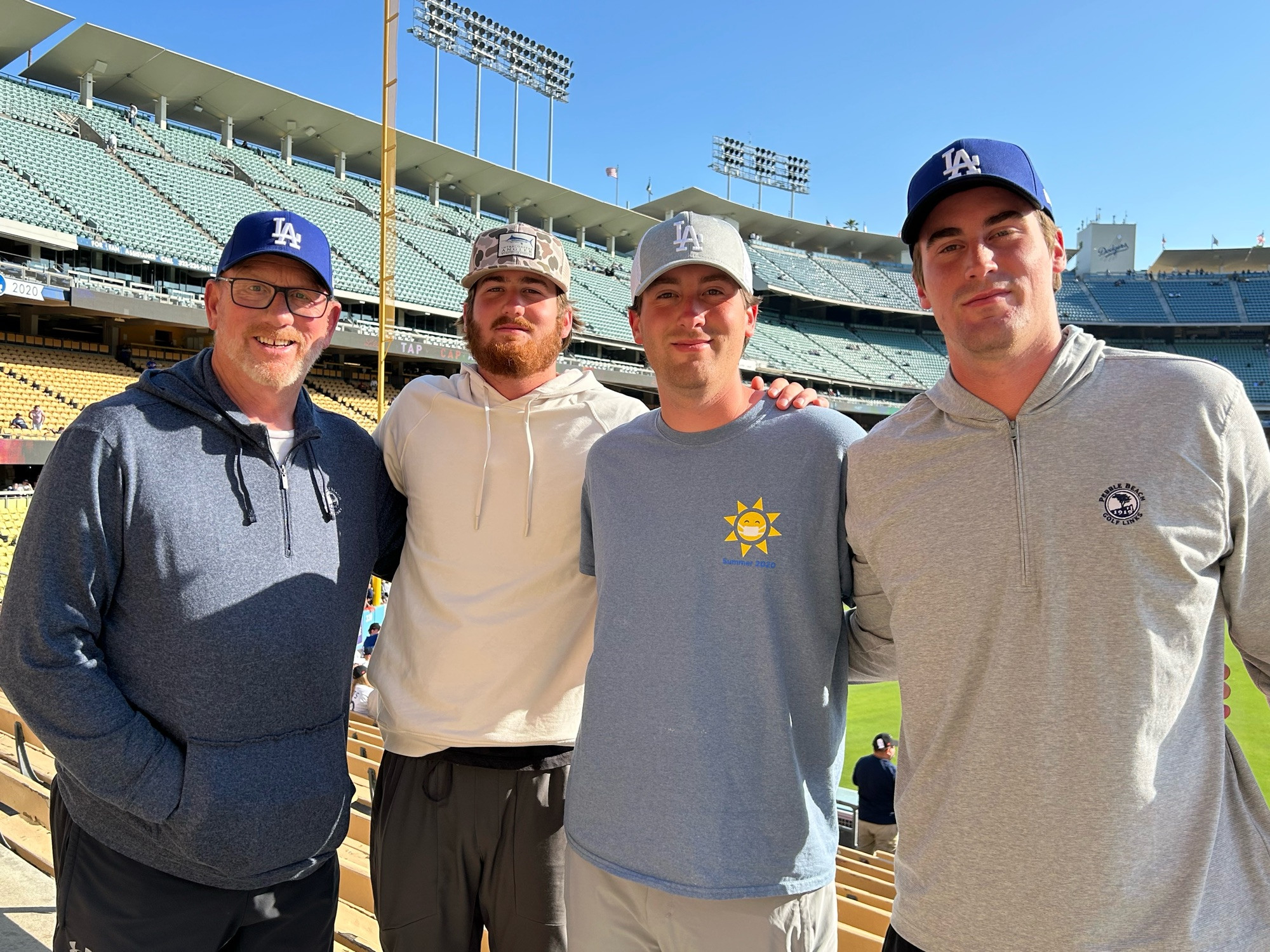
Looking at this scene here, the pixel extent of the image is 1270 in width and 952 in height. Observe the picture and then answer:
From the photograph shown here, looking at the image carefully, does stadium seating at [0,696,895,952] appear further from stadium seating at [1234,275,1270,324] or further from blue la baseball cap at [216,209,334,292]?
stadium seating at [1234,275,1270,324]

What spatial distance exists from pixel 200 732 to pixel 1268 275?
187 ft

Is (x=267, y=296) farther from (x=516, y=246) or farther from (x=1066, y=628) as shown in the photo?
(x=1066, y=628)

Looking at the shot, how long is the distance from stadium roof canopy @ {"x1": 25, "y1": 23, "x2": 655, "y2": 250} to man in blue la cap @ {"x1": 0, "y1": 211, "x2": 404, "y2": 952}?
26.6m

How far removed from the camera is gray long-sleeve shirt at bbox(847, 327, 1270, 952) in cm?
144

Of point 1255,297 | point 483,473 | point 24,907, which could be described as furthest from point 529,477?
point 1255,297

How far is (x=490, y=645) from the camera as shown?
2318 millimetres

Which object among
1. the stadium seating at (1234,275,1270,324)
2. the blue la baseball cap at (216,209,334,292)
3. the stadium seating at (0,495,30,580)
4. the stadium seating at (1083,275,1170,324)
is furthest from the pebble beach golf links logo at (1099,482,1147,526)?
the stadium seating at (1234,275,1270,324)

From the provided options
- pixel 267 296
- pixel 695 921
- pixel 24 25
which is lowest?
pixel 695 921

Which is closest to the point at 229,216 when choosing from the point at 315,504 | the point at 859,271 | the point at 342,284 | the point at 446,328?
the point at 342,284

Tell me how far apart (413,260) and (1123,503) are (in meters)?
32.0

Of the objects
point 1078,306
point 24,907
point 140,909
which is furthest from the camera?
point 1078,306

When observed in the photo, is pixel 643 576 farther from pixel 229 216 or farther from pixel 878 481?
pixel 229 216

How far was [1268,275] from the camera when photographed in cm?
4547

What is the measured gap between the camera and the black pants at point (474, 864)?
2.28 m
